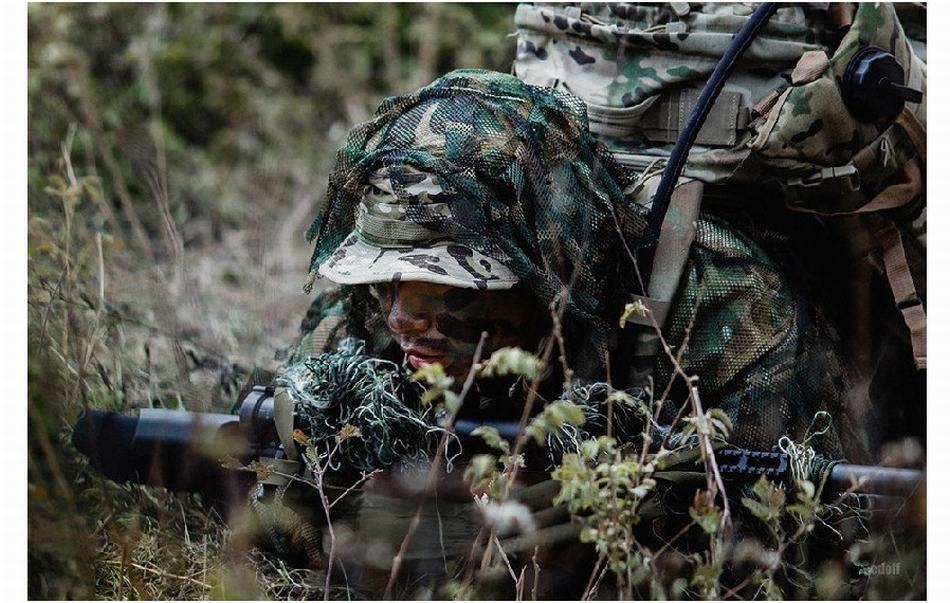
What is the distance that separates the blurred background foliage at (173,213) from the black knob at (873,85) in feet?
5.12

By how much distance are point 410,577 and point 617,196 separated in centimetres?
119

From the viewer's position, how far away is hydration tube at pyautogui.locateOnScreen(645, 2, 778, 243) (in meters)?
3.22

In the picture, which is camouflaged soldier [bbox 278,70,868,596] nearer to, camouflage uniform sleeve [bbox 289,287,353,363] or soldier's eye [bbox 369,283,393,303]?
soldier's eye [bbox 369,283,393,303]

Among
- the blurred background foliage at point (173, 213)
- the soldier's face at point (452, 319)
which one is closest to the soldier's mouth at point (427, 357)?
the soldier's face at point (452, 319)

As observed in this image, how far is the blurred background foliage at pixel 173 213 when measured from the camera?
339 cm

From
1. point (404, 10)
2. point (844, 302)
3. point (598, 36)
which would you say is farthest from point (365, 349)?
point (404, 10)

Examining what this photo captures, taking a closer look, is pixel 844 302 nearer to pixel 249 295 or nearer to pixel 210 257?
pixel 249 295

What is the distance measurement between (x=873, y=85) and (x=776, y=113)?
0.30 m

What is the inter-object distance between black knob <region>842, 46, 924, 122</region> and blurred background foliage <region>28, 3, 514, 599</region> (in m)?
1.56

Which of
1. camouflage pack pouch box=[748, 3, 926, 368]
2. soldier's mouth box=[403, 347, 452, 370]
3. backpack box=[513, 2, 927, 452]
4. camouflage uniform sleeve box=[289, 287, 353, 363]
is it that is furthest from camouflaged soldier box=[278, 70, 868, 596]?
camouflage uniform sleeve box=[289, 287, 353, 363]

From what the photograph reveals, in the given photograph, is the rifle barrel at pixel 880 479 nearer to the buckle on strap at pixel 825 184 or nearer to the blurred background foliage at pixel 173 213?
the buckle on strap at pixel 825 184

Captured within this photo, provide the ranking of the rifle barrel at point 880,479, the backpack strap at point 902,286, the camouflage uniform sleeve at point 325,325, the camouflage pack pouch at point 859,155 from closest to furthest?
the rifle barrel at point 880,479 → the camouflage pack pouch at point 859,155 → the backpack strap at point 902,286 → the camouflage uniform sleeve at point 325,325

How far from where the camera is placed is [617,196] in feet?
10.8

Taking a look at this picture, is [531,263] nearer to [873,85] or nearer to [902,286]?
[873,85]
